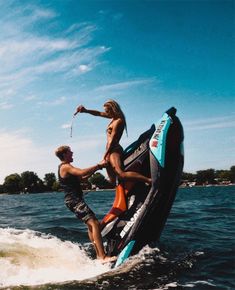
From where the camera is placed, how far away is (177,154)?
23.5ft

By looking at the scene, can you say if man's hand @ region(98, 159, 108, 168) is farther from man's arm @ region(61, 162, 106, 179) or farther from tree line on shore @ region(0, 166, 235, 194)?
tree line on shore @ region(0, 166, 235, 194)

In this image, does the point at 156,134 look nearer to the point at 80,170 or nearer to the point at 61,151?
the point at 80,170

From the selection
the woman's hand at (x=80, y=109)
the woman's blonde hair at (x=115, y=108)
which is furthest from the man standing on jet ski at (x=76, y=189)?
the woman's blonde hair at (x=115, y=108)

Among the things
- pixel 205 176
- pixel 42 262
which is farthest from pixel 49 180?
pixel 42 262

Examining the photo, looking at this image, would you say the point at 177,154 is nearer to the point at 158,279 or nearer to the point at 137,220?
the point at 137,220

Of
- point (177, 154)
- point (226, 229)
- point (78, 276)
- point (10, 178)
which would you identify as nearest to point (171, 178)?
point (177, 154)

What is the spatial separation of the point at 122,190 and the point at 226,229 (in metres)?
5.22

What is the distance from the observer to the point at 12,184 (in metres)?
116

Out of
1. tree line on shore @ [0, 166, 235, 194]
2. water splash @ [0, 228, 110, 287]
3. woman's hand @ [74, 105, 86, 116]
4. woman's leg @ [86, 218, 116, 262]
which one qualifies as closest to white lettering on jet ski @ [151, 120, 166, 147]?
woman's hand @ [74, 105, 86, 116]

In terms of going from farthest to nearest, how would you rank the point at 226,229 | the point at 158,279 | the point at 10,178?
the point at 10,178
the point at 226,229
the point at 158,279

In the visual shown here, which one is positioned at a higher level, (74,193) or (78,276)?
(74,193)

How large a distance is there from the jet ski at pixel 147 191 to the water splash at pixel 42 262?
0.70 m

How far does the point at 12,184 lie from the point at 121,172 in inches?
4485

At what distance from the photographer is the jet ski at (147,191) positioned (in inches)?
278
